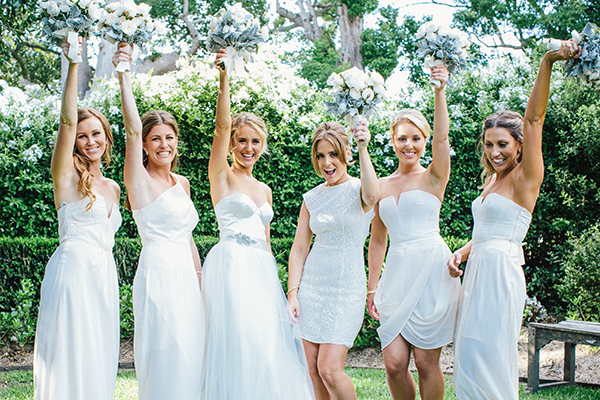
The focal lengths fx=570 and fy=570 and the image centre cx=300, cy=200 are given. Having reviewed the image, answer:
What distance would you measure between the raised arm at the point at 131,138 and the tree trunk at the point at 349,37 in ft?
45.3

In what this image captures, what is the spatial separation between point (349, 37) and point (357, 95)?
13604 mm

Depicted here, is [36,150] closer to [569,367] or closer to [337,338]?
[337,338]

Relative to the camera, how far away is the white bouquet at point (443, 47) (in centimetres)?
379

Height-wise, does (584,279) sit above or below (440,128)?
below

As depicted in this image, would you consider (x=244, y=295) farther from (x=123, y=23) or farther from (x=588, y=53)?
(x=588, y=53)

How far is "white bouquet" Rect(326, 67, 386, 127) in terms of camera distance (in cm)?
403

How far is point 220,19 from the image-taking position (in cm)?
376

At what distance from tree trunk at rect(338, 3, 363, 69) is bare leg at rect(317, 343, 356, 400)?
1395 centimetres

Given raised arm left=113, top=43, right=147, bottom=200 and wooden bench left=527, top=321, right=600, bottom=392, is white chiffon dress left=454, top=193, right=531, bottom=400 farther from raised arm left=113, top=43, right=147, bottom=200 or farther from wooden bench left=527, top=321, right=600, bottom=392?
raised arm left=113, top=43, right=147, bottom=200

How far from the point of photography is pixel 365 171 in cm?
402

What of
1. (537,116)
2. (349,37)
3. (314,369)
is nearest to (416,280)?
(314,369)

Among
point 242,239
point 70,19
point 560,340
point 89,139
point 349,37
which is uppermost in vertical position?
point 349,37

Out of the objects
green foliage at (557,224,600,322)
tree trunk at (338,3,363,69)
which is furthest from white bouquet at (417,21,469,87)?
tree trunk at (338,3,363,69)

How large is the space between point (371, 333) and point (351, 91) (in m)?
3.84
